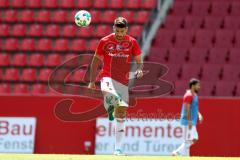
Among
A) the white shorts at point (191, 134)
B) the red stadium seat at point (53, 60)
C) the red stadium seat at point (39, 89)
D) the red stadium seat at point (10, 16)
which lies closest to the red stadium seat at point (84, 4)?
the red stadium seat at point (10, 16)

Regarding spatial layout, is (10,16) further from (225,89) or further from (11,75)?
(225,89)

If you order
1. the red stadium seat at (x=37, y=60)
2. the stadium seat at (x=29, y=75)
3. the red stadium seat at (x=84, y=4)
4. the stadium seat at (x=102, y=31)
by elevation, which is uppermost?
the red stadium seat at (x=84, y=4)

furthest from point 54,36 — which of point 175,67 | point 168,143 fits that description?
point 168,143

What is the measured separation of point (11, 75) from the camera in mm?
22453

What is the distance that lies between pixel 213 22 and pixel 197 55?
1.44m

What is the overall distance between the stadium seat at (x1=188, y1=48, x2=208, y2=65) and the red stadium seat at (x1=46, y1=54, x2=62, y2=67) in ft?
12.9

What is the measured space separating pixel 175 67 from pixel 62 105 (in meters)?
Result: 4.18

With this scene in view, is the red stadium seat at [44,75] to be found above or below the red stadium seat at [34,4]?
below

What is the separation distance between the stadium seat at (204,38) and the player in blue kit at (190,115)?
5069mm

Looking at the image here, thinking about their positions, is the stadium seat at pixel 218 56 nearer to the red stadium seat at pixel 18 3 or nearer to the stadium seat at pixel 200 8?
the stadium seat at pixel 200 8

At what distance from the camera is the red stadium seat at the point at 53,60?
73.8 ft

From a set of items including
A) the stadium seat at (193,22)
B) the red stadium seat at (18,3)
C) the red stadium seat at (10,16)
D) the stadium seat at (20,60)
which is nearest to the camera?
the stadium seat at (193,22)

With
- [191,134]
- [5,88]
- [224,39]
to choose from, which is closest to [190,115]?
[191,134]

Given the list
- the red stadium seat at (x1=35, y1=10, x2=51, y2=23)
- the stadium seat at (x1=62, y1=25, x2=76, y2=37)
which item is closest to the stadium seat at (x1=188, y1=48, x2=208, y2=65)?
the stadium seat at (x1=62, y1=25, x2=76, y2=37)
